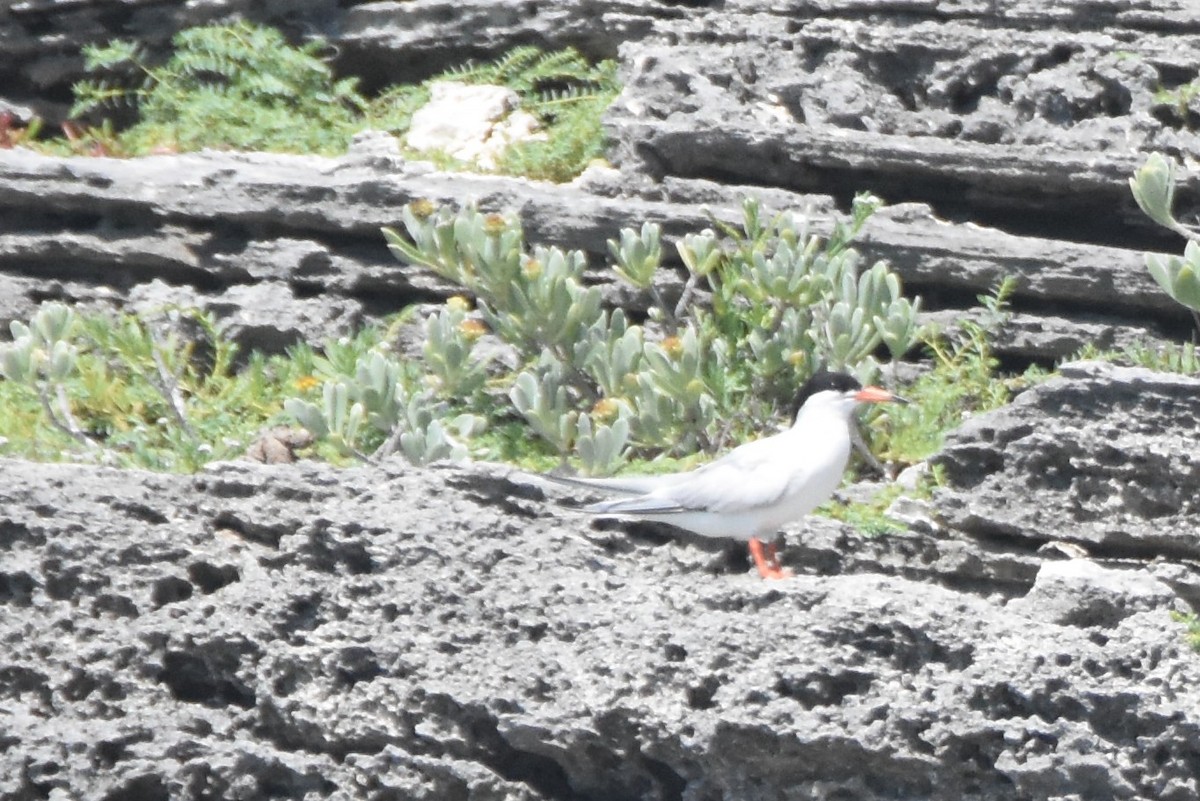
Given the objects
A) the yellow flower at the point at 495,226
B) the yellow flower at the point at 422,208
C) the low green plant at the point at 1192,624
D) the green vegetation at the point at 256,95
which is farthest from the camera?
the green vegetation at the point at 256,95

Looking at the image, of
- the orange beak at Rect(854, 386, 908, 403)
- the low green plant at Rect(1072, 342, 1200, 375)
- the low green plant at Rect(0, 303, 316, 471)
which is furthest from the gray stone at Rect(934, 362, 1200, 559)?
the low green plant at Rect(0, 303, 316, 471)

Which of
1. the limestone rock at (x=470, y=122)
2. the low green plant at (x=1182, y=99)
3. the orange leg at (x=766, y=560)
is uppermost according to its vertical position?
the low green plant at (x=1182, y=99)

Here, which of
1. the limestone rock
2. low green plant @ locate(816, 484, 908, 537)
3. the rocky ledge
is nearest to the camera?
the rocky ledge

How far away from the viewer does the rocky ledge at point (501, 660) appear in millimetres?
4102

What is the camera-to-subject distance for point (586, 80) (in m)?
9.57

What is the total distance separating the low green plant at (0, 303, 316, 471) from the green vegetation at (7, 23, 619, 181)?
1.60 meters

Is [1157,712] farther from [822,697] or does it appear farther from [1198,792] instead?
[822,697]

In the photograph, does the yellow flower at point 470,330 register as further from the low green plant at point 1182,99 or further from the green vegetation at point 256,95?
the low green plant at point 1182,99

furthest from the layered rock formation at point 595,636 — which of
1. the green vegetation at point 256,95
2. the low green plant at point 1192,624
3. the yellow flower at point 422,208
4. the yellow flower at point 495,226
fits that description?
the green vegetation at point 256,95

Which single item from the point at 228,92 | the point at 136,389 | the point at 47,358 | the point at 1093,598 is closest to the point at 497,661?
the point at 1093,598

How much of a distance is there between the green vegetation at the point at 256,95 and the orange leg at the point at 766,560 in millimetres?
4429

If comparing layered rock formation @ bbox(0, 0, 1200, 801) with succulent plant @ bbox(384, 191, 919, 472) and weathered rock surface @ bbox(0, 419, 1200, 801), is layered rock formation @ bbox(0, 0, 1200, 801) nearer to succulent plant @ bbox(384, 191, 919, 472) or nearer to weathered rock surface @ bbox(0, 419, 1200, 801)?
weathered rock surface @ bbox(0, 419, 1200, 801)

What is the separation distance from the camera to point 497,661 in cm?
440

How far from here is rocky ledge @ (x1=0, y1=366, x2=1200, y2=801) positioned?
4.10m
